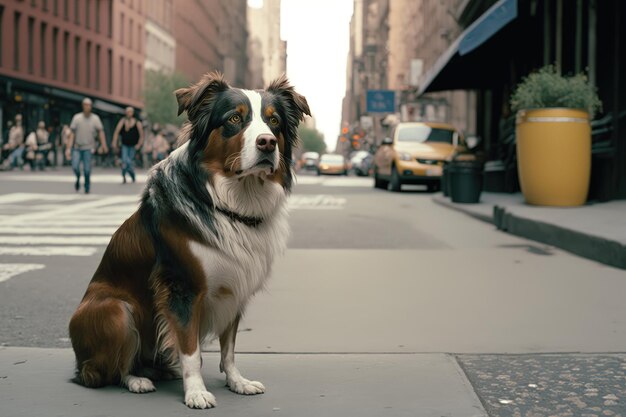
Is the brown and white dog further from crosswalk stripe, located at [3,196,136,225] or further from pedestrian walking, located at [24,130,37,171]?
pedestrian walking, located at [24,130,37,171]

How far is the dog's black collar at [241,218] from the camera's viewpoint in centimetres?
392

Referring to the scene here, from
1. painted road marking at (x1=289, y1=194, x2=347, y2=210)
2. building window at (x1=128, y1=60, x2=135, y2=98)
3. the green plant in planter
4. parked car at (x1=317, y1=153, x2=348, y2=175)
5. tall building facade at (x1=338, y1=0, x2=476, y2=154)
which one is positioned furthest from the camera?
building window at (x1=128, y1=60, x2=135, y2=98)

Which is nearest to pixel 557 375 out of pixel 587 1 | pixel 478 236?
pixel 478 236

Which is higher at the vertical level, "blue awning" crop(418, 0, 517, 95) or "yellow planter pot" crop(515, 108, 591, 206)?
"blue awning" crop(418, 0, 517, 95)

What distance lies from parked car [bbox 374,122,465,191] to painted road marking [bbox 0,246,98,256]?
1519 cm

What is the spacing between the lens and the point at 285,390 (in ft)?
14.0

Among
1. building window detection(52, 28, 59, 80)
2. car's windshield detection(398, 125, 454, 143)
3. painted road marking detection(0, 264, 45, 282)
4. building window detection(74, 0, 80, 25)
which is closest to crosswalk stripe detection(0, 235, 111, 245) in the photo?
painted road marking detection(0, 264, 45, 282)

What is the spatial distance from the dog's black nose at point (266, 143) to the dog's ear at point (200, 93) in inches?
12.3

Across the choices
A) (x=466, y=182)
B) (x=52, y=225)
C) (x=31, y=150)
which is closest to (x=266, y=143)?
(x=52, y=225)

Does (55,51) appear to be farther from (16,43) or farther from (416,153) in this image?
(416,153)

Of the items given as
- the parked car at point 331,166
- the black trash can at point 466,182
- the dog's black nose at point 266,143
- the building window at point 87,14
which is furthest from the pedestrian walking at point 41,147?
the dog's black nose at point 266,143

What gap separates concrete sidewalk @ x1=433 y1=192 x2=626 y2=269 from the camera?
9.09m

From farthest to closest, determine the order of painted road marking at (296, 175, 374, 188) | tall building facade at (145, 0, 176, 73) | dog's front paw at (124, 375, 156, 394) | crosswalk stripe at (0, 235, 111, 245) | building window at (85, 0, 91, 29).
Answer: tall building facade at (145, 0, 176, 73) < building window at (85, 0, 91, 29) < painted road marking at (296, 175, 374, 188) < crosswalk stripe at (0, 235, 111, 245) < dog's front paw at (124, 375, 156, 394)

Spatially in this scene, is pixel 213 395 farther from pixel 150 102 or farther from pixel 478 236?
pixel 150 102
